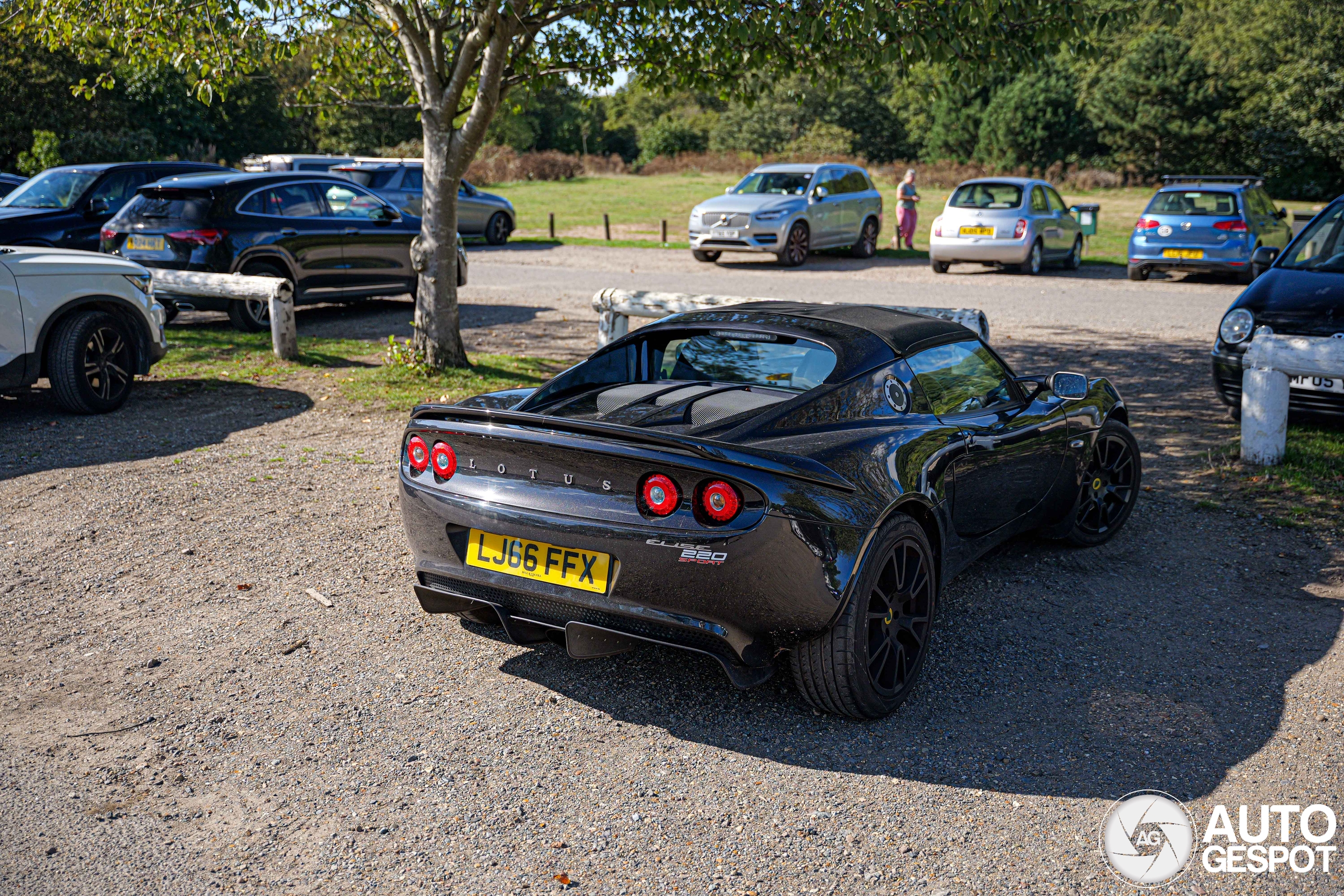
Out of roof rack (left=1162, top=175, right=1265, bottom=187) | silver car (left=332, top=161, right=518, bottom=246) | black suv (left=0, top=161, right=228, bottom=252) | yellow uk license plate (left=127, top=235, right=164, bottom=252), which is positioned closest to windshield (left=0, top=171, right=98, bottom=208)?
black suv (left=0, top=161, right=228, bottom=252)

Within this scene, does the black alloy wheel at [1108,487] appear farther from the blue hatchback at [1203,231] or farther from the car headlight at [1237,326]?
the blue hatchback at [1203,231]

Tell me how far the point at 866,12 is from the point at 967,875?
5.27 meters

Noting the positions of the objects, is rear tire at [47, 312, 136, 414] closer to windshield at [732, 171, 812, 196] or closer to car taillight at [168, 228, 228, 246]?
car taillight at [168, 228, 228, 246]

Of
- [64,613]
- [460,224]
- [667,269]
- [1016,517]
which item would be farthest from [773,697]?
[460,224]

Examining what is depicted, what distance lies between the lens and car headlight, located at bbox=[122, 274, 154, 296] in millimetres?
8672

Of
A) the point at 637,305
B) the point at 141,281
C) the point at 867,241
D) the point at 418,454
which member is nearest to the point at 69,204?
the point at 141,281

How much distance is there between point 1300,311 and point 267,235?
9.94 meters

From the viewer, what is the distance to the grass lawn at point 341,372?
9.33 metres

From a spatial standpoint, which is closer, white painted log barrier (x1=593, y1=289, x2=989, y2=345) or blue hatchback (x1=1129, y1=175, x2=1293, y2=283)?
white painted log barrier (x1=593, y1=289, x2=989, y2=345)

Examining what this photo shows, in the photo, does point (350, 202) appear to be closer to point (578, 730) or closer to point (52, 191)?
point (52, 191)

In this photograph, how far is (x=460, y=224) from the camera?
23.4 m

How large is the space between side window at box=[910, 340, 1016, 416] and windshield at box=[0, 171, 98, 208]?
41.4ft

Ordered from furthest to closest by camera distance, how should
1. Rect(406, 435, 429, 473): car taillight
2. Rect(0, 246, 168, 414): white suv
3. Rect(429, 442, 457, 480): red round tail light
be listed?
Rect(0, 246, 168, 414): white suv → Rect(406, 435, 429, 473): car taillight → Rect(429, 442, 457, 480): red round tail light

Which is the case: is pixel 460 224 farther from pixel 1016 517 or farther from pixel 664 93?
Answer: pixel 1016 517
